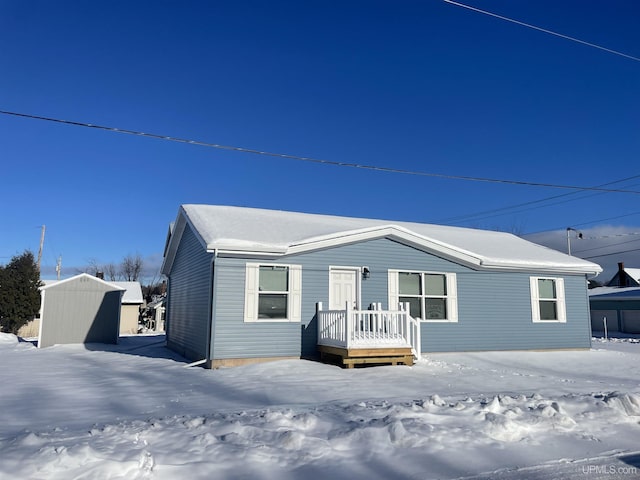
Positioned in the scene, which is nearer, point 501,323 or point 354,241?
point 354,241

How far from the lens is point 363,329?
11453 millimetres

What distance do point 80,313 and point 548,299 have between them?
16764 millimetres

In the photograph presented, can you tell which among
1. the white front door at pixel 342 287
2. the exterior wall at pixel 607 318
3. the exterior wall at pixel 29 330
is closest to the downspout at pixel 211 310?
the white front door at pixel 342 287

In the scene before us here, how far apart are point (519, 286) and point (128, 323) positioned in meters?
27.1

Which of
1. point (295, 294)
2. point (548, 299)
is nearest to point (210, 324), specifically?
point (295, 294)

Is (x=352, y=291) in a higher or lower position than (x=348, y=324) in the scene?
higher

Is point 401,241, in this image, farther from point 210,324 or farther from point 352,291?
point 210,324

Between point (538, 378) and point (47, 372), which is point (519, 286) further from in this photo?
point (47, 372)

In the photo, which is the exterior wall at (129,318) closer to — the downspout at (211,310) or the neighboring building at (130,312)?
the neighboring building at (130,312)

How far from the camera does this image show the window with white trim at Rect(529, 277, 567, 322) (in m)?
15.0

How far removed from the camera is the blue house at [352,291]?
1120cm

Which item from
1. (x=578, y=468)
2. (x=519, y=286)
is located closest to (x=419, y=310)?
(x=519, y=286)

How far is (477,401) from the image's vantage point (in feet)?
21.6

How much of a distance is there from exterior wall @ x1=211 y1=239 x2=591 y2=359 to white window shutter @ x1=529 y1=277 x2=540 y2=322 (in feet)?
0.44
